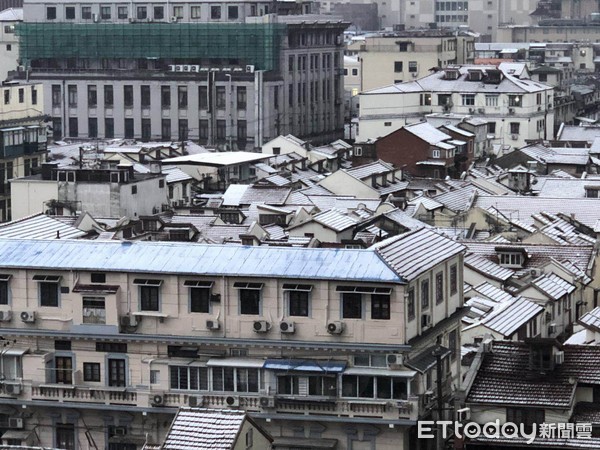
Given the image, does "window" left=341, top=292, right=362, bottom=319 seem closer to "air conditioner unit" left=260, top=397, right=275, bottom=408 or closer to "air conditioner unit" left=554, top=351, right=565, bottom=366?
"air conditioner unit" left=260, top=397, right=275, bottom=408

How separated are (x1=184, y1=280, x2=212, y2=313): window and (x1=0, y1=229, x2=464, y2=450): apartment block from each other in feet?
0.12

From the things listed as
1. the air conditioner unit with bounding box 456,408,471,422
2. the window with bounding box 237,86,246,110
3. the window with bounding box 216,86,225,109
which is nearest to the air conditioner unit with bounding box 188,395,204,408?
the air conditioner unit with bounding box 456,408,471,422

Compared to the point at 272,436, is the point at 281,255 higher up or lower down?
higher up

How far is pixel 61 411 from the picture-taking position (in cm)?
4634

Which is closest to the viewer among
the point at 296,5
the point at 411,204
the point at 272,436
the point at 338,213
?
the point at 272,436

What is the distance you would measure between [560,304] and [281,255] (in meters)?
18.6

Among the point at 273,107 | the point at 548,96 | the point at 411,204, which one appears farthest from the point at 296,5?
the point at 411,204

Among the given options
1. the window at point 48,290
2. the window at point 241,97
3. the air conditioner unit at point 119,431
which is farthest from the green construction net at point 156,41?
the air conditioner unit at point 119,431

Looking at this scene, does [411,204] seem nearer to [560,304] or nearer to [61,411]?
[560,304]

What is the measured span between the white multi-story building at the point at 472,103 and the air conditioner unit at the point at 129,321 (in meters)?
77.6

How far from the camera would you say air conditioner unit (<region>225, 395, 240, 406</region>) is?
45.2 meters

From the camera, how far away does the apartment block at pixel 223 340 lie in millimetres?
44594

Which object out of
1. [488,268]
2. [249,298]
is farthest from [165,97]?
[249,298]

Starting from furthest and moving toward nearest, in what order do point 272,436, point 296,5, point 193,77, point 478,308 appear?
1. point 296,5
2. point 193,77
3. point 478,308
4. point 272,436
